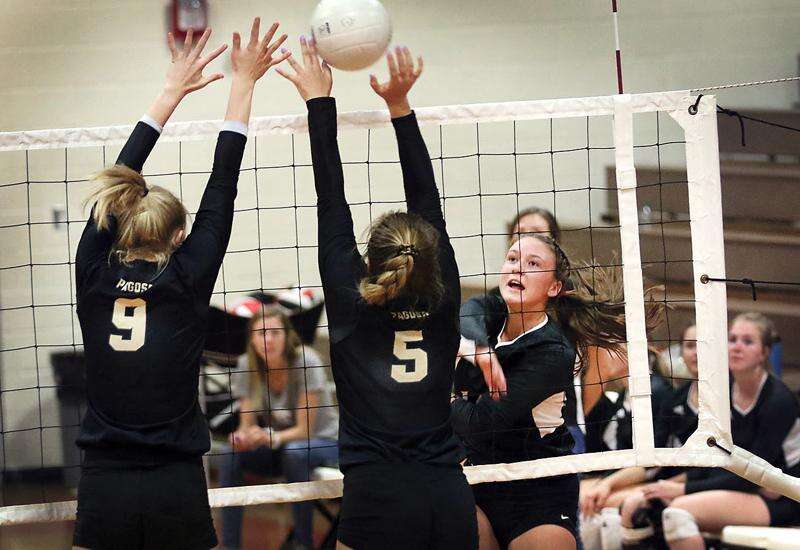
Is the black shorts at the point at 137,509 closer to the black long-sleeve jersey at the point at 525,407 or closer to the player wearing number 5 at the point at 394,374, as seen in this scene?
the player wearing number 5 at the point at 394,374

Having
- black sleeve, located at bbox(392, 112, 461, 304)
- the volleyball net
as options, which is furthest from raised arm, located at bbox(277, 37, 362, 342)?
the volleyball net

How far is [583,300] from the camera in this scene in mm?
3902

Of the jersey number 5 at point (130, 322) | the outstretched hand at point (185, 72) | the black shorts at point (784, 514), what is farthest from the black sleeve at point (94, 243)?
the black shorts at point (784, 514)

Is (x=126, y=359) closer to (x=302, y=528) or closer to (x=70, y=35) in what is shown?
(x=302, y=528)

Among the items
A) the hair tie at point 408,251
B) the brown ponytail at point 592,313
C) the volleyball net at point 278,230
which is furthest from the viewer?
the volleyball net at point 278,230

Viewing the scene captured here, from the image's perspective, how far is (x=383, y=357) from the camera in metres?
2.97

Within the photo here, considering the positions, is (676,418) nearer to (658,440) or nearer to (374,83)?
(658,440)

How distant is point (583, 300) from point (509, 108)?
2.68 ft

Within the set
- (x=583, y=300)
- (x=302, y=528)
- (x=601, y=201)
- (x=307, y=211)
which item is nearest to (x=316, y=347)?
(x=307, y=211)

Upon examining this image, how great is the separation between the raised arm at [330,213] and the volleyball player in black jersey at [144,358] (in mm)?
285

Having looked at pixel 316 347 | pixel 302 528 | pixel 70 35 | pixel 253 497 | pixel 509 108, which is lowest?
pixel 302 528

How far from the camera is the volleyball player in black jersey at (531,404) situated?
350 centimetres

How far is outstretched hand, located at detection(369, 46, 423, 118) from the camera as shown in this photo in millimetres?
3247

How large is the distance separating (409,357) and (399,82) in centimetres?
91
